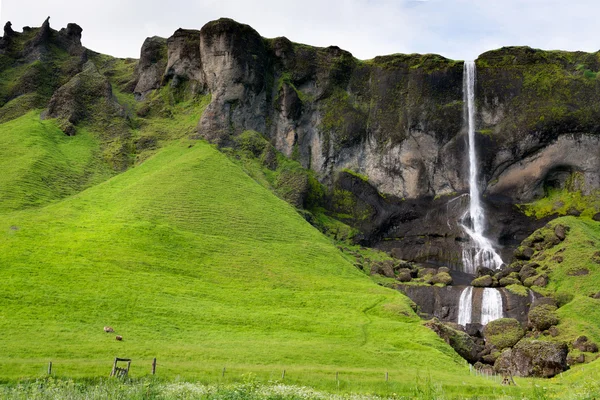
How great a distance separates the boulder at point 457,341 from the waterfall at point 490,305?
13.0 meters

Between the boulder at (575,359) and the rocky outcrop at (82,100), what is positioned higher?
the rocky outcrop at (82,100)

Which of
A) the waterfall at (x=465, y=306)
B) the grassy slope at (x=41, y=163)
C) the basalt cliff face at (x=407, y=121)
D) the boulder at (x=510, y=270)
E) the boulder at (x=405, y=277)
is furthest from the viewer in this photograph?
A: the basalt cliff face at (x=407, y=121)

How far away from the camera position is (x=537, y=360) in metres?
45.5

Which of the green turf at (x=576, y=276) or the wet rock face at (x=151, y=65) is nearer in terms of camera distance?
the green turf at (x=576, y=276)

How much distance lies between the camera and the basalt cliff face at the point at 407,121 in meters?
93.3

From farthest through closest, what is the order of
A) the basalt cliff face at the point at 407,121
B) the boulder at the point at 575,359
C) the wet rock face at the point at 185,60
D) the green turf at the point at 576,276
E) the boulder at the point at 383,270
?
the wet rock face at the point at 185,60, the basalt cliff face at the point at 407,121, the boulder at the point at 383,270, the green turf at the point at 576,276, the boulder at the point at 575,359

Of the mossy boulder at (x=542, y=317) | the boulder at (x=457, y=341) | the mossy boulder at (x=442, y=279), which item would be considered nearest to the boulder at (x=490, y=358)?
the boulder at (x=457, y=341)

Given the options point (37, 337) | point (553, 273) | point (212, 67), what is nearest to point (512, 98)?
point (553, 273)

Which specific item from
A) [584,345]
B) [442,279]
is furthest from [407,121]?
[584,345]

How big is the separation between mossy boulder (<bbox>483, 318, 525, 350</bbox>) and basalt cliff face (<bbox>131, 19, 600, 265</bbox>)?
2999 centimetres

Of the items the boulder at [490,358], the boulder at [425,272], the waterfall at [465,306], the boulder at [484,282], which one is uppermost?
the boulder at [425,272]

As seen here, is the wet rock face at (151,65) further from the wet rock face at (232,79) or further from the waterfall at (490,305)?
the waterfall at (490,305)

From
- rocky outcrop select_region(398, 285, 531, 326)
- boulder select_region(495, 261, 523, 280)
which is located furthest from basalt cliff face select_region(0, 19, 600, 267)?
rocky outcrop select_region(398, 285, 531, 326)

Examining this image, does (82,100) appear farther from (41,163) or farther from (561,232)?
(561,232)
